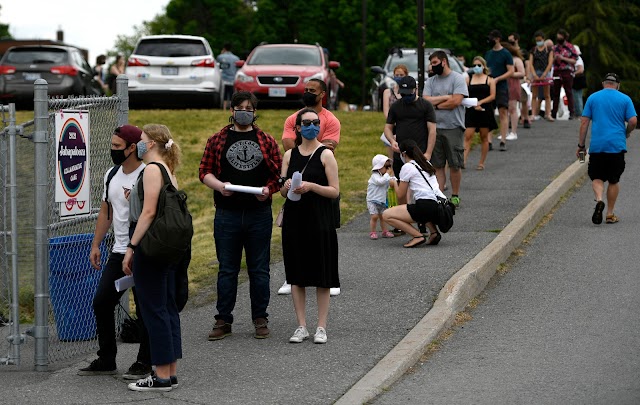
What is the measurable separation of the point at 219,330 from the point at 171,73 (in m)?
18.5

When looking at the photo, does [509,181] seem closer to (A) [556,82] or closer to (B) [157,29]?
(A) [556,82]

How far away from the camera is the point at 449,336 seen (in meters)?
9.64

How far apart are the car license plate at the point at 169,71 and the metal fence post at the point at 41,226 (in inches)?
722

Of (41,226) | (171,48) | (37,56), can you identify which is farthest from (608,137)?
(37,56)

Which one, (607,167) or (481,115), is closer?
(607,167)

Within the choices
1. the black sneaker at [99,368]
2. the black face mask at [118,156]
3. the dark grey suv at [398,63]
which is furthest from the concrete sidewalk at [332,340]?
the dark grey suv at [398,63]

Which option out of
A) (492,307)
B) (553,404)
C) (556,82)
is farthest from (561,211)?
(556,82)

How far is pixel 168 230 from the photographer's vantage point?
7922 mm

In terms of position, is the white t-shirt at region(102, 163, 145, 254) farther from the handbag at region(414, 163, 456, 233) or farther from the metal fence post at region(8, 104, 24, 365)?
the handbag at region(414, 163, 456, 233)

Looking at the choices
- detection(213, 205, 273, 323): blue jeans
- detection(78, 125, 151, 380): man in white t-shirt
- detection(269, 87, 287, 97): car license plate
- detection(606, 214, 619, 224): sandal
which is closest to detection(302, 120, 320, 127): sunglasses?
detection(213, 205, 273, 323): blue jeans

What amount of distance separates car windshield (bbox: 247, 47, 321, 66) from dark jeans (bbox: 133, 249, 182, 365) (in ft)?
67.4

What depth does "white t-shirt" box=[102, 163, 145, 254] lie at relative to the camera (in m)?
8.50

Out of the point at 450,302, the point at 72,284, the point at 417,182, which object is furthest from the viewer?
the point at 417,182

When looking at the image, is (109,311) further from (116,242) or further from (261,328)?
(261,328)
